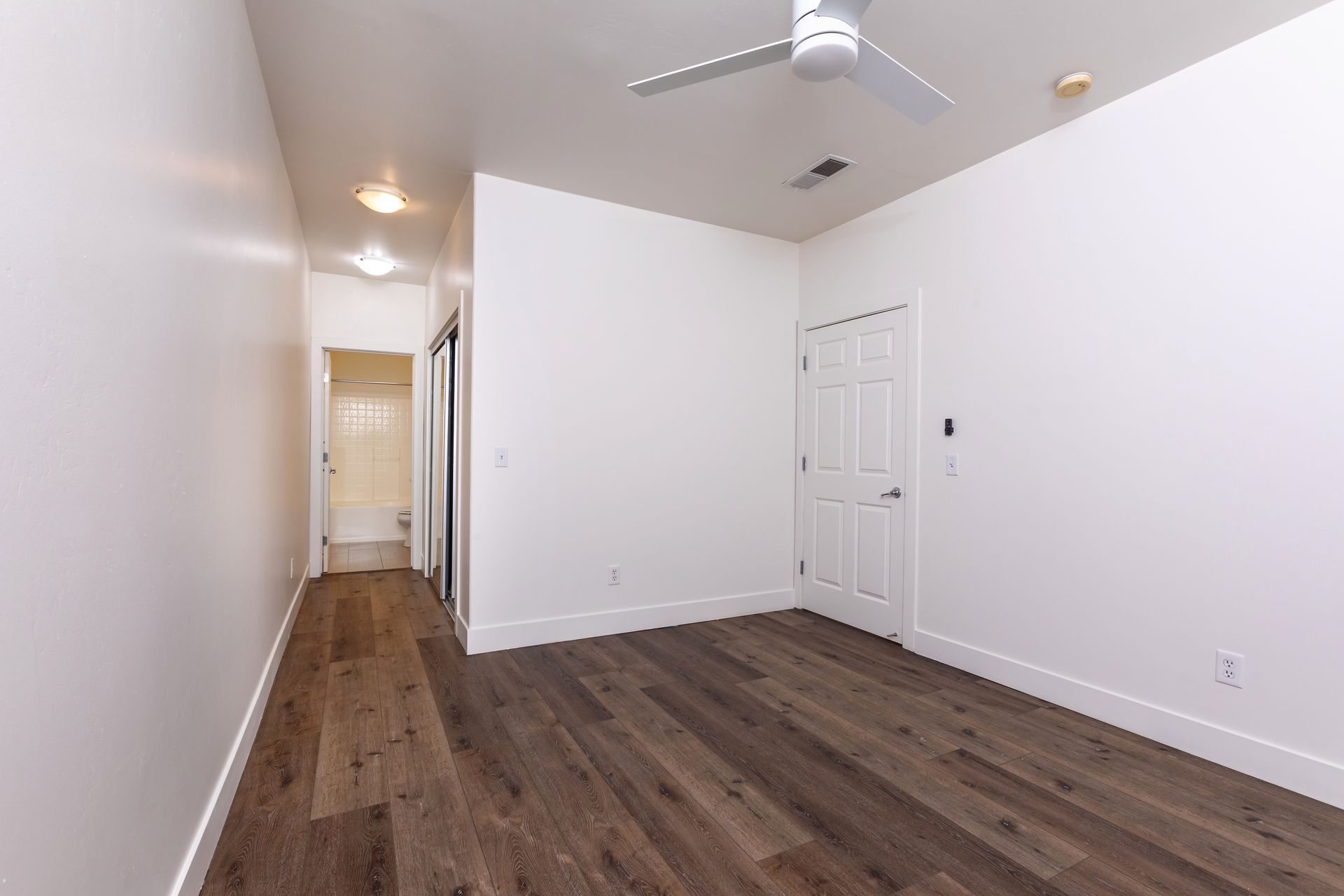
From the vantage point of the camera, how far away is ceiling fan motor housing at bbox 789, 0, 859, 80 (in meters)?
1.68

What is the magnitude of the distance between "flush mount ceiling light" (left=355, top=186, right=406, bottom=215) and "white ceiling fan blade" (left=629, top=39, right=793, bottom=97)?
2.39 m

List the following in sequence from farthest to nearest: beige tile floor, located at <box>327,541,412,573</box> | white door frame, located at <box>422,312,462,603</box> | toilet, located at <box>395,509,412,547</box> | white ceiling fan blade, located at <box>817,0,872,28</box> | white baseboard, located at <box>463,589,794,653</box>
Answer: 1. toilet, located at <box>395,509,412,547</box>
2. beige tile floor, located at <box>327,541,412,573</box>
3. white door frame, located at <box>422,312,462,603</box>
4. white baseboard, located at <box>463,589,794,653</box>
5. white ceiling fan blade, located at <box>817,0,872,28</box>

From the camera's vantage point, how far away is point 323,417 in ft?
17.6

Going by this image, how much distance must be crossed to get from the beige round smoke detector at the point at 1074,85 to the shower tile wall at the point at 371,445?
7.27m

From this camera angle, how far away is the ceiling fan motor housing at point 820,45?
1676 millimetres

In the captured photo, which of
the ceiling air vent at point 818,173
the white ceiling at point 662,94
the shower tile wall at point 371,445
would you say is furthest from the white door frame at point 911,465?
the shower tile wall at point 371,445

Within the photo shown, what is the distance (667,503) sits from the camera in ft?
13.2

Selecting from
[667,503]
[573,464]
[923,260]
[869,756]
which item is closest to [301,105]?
[573,464]

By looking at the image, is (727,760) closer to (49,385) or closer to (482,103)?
(49,385)

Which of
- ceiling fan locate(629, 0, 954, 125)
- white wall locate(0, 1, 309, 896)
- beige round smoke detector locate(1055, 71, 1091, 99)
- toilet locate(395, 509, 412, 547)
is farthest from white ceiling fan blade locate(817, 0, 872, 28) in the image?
toilet locate(395, 509, 412, 547)

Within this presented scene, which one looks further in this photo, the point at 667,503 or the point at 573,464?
the point at 667,503

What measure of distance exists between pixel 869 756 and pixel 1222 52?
298 cm

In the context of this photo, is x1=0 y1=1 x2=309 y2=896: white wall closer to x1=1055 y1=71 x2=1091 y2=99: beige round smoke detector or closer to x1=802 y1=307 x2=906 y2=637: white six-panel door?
x1=1055 y1=71 x2=1091 y2=99: beige round smoke detector

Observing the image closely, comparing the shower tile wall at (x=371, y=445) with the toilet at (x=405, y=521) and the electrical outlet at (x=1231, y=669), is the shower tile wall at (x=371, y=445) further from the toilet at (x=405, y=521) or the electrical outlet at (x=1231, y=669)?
the electrical outlet at (x=1231, y=669)
